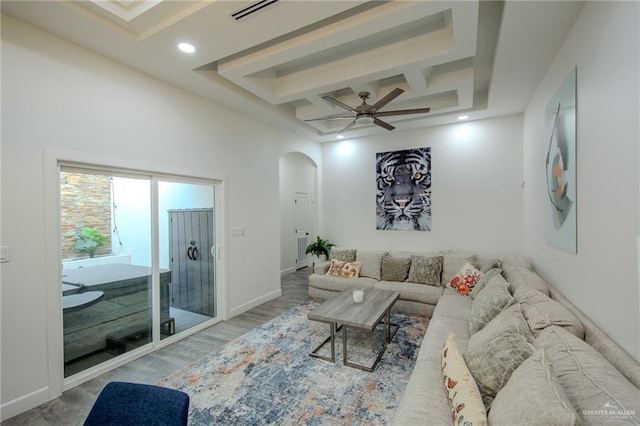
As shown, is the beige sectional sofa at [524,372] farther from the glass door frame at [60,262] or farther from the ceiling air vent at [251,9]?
the glass door frame at [60,262]

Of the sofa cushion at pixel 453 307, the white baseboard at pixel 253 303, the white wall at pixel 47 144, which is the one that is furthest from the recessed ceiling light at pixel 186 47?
the sofa cushion at pixel 453 307

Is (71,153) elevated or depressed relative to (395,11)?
depressed

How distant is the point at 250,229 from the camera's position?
181 inches

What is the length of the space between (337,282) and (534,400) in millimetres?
3731

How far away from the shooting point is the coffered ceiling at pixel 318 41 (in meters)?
2.16

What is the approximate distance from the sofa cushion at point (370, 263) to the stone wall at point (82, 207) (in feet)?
11.8

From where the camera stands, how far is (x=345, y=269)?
16.0 ft

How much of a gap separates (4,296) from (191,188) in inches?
79.2

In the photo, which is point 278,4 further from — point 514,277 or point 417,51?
point 514,277

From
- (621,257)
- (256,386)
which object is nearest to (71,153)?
(256,386)

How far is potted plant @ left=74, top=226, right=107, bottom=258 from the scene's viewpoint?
8.91 ft

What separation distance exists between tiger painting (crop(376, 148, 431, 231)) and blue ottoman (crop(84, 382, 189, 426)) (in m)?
4.73

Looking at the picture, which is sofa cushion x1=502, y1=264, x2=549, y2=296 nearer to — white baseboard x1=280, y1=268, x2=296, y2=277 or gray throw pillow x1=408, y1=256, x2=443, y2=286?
gray throw pillow x1=408, y1=256, x2=443, y2=286

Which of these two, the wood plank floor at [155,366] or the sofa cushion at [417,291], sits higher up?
the sofa cushion at [417,291]
